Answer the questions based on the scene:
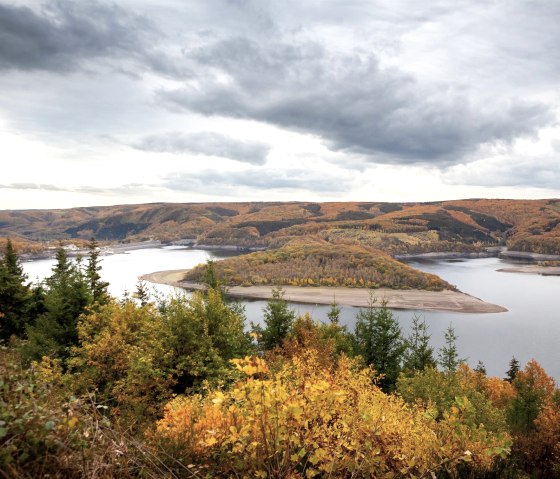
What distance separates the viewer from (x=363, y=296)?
13588cm

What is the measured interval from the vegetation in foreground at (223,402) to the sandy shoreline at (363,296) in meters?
58.1

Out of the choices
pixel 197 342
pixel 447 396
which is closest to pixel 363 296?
pixel 447 396

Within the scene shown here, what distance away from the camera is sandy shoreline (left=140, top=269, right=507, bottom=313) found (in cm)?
11081

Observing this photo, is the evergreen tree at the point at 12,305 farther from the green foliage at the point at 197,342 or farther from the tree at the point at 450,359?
the tree at the point at 450,359

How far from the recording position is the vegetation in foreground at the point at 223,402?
6.13 metres

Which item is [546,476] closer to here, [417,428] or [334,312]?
[417,428]

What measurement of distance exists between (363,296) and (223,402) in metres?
131

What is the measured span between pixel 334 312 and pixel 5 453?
4542cm

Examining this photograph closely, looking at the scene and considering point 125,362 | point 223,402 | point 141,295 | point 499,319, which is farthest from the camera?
point 499,319

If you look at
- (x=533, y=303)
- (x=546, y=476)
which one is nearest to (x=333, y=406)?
(x=546, y=476)

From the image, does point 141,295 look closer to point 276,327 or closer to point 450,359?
point 276,327

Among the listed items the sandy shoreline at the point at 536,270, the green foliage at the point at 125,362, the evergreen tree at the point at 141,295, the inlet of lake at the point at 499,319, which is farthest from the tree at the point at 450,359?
the sandy shoreline at the point at 536,270

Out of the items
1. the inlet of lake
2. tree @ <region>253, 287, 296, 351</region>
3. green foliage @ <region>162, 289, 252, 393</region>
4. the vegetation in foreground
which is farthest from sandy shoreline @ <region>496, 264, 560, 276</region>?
green foliage @ <region>162, 289, 252, 393</region>

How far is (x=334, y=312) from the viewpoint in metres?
48.6
